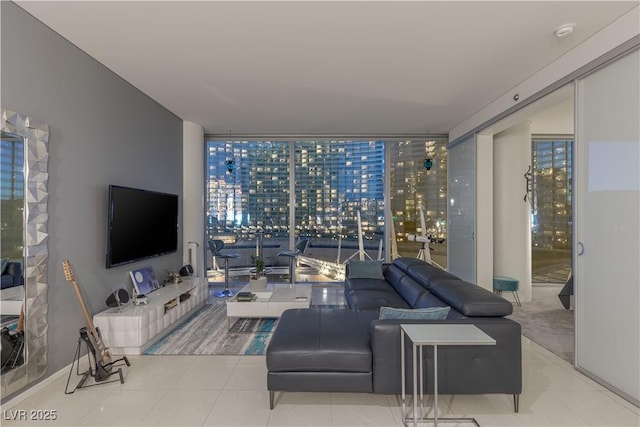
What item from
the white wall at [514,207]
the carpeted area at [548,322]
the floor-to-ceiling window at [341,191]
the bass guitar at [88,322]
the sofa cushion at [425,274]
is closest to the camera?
the bass guitar at [88,322]

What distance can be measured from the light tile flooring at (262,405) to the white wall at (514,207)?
2.67 m

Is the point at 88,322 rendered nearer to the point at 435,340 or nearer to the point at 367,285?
the point at 435,340

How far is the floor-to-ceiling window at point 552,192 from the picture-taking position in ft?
20.5

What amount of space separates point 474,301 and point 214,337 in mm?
2916

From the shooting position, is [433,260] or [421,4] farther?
[433,260]

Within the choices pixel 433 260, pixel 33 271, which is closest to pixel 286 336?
pixel 33 271

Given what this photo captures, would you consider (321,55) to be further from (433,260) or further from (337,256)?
(433,260)

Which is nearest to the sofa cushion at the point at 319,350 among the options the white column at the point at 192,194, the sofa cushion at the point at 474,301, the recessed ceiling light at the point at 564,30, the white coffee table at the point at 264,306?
the sofa cushion at the point at 474,301

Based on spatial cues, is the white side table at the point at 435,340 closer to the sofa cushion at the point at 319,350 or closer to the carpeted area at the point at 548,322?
the sofa cushion at the point at 319,350

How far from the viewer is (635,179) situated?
2398 millimetres

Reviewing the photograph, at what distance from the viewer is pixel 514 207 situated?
5312mm

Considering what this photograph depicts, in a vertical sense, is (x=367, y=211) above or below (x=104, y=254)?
above

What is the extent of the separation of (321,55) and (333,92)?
38.8 inches

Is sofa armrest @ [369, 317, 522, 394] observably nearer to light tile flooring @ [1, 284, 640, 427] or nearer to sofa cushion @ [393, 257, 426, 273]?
light tile flooring @ [1, 284, 640, 427]
